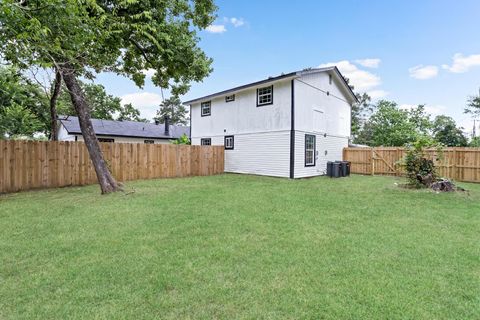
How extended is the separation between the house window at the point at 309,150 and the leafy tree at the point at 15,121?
19.1 m

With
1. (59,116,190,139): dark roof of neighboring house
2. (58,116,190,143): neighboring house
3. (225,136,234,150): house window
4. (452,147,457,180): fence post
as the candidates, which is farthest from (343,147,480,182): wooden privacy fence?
(59,116,190,139): dark roof of neighboring house

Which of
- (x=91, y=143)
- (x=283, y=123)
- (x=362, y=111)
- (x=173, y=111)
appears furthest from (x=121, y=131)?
(x=362, y=111)

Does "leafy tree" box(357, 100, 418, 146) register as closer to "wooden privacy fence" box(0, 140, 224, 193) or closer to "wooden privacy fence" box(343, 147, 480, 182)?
"wooden privacy fence" box(343, 147, 480, 182)

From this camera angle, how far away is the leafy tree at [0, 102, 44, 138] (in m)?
17.4

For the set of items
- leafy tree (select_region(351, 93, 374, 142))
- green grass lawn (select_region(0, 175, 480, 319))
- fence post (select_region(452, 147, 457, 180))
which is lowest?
green grass lawn (select_region(0, 175, 480, 319))

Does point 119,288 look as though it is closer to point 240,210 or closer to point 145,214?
point 145,214

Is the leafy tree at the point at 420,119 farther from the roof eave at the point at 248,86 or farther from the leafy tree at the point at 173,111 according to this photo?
the leafy tree at the point at 173,111

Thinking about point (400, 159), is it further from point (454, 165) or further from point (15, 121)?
point (15, 121)

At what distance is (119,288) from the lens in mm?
2604

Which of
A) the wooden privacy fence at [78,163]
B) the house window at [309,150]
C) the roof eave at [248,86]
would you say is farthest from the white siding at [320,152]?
the wooden privacy fence at [78,163]

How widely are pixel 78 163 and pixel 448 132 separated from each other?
27.4m

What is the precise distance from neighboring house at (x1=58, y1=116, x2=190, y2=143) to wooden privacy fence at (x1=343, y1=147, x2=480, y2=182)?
57.2 ft

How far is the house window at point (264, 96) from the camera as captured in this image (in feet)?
42.0

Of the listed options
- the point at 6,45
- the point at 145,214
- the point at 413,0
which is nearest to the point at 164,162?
the point at 145,214
